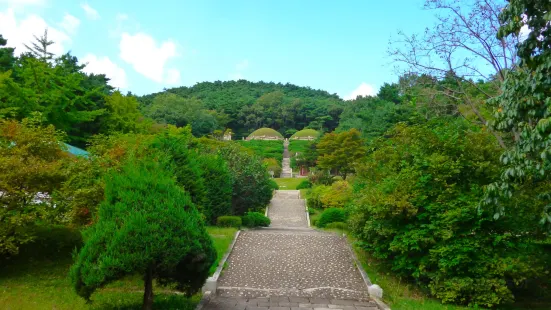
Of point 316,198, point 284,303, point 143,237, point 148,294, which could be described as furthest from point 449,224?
point 316,198

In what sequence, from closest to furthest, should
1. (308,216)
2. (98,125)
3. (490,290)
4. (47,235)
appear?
(490,290) → (47,235) → (308,216) → (98,125)

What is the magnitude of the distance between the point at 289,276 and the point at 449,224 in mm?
3740

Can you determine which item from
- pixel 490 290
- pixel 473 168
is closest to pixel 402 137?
pixel 473 168

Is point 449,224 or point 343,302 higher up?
point 449,224

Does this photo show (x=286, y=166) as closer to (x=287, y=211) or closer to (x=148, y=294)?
(x=287, y=211)

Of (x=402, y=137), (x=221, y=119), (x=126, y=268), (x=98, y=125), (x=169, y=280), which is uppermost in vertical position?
(x=221, y=119)

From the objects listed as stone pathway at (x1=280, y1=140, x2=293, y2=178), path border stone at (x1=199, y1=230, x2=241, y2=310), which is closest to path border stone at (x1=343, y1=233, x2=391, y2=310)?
path border stone at (x1=199, y1=230, x2=241, y2=310)

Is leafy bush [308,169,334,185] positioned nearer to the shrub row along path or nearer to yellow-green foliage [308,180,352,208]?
yellow-green foliage [308,180,352,208]

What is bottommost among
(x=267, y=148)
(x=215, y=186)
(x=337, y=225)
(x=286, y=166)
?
(x=337, y=225)

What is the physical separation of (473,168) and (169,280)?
22.0 feet

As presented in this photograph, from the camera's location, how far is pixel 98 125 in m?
29.3

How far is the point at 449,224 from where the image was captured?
27.9 feet

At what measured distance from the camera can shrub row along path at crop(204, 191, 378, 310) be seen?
25.5 ft

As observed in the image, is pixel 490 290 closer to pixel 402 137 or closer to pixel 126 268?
pixel 402 137
